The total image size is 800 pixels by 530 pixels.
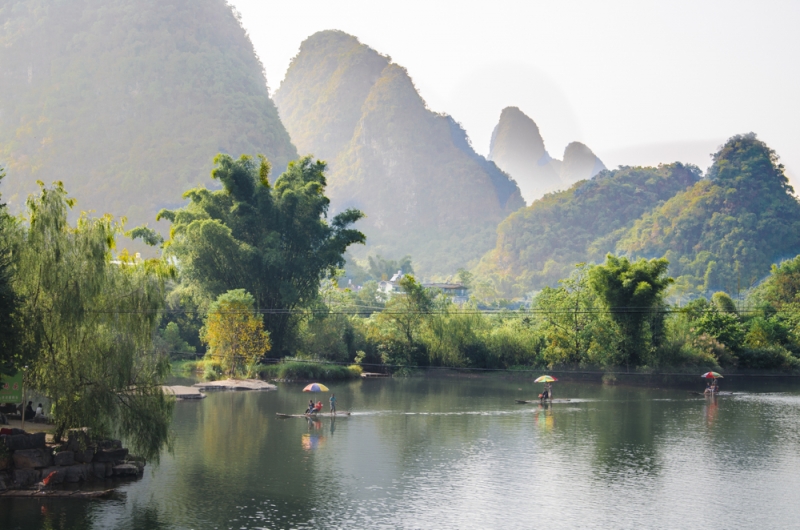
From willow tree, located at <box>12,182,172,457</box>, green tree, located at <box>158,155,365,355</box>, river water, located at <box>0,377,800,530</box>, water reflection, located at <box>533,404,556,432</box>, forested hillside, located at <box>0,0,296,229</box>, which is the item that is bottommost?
river water, located at <box>0,377,800,530</box>

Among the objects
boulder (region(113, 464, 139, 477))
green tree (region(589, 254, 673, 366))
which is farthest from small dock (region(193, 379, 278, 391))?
green tree (region(589, 254, 673, 366))

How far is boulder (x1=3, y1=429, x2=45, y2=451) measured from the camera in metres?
24.7

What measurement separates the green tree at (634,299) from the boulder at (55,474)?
47.6m

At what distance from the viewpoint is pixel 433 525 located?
23.5 meters

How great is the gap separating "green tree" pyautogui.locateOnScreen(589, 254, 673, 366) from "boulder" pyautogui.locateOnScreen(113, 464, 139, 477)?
45.1 metres

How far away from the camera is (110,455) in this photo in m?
27.0

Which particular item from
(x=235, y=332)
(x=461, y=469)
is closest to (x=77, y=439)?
(x=461, y=469)

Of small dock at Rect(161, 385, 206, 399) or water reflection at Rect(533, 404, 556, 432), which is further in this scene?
small dock at Rect(161, 385, 206, 399)

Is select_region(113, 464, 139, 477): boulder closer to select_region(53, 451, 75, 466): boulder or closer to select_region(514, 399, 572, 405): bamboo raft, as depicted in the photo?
select_region(53, 451, 75, 466): boulder

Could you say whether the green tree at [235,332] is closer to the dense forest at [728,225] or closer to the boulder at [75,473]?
the boulder at [75,473]

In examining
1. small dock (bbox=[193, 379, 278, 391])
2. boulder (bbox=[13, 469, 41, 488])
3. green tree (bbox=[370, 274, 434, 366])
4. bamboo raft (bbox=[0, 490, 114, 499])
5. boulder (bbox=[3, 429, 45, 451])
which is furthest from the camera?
green tree (bbox=[370, 274, 434, 366])

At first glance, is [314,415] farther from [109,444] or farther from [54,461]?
[54,461]

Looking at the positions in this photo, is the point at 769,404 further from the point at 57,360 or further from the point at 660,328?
the point at 57,360

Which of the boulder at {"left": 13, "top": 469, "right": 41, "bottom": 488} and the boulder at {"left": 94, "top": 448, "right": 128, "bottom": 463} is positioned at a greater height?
the boulder at {"left": 94, "top": 448, "right": 128, "bottom": 463}
